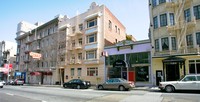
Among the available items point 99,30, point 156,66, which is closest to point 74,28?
point 99,30

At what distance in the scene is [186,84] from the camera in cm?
1570

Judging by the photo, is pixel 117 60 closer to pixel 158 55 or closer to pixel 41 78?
pixel 158 55

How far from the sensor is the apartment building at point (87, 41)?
31.0 metres

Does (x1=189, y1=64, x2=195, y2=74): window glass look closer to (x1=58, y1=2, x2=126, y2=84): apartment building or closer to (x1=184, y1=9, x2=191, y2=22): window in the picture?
(x1=184, y1=9, x2=191, y2=22): window

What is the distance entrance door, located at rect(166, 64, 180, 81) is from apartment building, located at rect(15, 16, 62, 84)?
2326cm

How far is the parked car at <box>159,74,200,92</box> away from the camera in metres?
15.4

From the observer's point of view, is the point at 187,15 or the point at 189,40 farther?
the point at 187,15

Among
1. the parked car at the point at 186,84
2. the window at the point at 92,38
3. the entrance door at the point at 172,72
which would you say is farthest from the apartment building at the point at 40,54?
the parked car at the point at 186,84

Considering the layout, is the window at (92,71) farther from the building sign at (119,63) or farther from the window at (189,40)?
the window at (189,40)

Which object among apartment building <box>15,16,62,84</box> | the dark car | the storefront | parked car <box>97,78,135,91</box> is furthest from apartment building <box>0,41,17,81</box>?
parked car <box>97,78,135,91</box>

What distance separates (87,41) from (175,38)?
16182mm

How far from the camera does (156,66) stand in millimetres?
23500

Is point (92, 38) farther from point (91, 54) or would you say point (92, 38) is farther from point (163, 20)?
point (163, 20)

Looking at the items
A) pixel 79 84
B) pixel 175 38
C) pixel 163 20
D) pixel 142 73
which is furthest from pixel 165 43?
pixel 79 84
